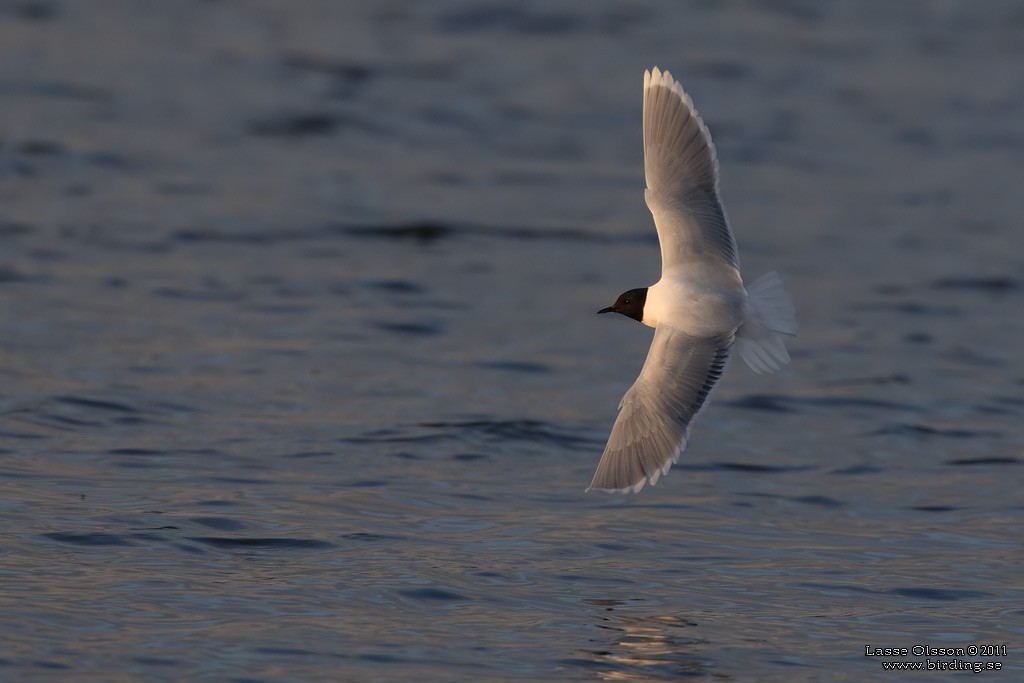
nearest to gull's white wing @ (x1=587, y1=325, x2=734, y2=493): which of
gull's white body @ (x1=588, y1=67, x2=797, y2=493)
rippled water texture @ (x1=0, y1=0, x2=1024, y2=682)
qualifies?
gull's white body @ (x1=588, y1=67, x2=797, y2=493)

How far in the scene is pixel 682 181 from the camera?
6.79 metres

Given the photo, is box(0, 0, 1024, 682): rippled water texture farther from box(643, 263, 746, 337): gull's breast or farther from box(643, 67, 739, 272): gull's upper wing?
box(643, 67, 739, 272): gull's upper wing

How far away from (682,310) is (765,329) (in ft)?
1.08

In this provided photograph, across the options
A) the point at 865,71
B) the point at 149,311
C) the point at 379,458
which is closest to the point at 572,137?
the point at 865,71

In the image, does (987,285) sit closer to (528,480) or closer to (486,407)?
(486,407)

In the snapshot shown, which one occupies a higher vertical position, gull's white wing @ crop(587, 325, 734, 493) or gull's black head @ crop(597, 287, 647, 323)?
gull's black head @ crop(597, 287, 647, 323)

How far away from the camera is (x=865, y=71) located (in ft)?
57.4

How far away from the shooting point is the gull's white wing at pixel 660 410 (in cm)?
618

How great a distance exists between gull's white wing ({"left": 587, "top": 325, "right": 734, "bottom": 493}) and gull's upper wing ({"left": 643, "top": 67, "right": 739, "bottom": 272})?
47cm

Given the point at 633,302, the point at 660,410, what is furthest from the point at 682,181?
the point at 660,410

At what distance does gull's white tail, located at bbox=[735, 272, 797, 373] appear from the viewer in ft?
21.4

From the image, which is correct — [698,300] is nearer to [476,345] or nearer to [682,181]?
[682,181]

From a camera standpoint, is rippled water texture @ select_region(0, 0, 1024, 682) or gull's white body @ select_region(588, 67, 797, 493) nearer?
rippled water texture @ select_region(0, 0, 1024, 682)

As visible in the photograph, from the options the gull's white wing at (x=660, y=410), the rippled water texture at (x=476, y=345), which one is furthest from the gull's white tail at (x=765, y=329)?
the rippled water texture at (x=476, y=345)
